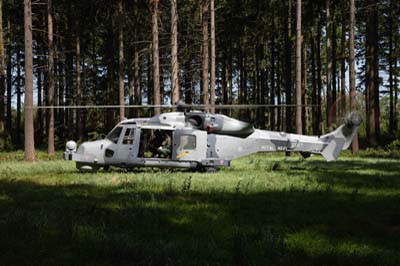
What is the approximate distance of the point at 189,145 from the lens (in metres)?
13.6

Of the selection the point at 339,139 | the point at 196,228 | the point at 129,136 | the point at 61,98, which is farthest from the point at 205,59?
the point at 61,98

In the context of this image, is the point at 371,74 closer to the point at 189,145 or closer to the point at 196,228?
the point at 189,145

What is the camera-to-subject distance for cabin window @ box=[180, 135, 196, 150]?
1354cm

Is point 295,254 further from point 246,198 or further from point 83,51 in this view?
point 83,51

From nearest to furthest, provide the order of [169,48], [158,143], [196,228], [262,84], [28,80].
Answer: [196,228] < [158,143] < [28,80] < [169,48] < [262,84]

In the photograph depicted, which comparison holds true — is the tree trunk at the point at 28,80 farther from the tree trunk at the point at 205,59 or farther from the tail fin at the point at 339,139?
the tail fin at the point at 339,139

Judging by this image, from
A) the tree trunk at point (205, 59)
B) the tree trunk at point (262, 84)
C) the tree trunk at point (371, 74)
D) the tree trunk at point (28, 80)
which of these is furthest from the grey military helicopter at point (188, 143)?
the tree trunk at point (262, 84)

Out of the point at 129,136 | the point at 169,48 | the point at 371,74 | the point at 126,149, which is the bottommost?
the point at 126,149

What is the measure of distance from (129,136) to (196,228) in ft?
25.4

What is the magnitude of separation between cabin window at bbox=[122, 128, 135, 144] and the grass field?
2703 mm

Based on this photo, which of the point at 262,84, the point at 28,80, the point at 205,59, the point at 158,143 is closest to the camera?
the point at 158,143

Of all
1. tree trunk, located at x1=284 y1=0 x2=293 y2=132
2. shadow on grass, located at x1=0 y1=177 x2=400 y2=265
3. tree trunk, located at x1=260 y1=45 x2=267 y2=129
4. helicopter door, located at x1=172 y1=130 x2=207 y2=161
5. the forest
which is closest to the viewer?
shadow on grass, located at x1=0 y1=177 x2=400 y2=265

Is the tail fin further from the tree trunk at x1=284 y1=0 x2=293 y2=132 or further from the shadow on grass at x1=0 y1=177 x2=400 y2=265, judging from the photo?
the tree trunk at x1=284 y1=0 x2=293 y2=132

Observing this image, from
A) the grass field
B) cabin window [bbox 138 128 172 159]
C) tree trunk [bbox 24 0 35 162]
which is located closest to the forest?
tree trunk [bbox 24 0 35 162]
